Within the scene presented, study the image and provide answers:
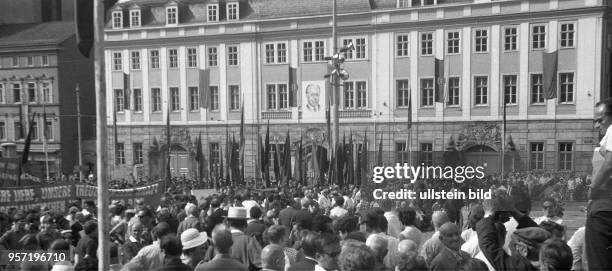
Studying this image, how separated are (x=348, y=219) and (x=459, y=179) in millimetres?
2318

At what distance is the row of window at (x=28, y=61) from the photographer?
45.6 metres

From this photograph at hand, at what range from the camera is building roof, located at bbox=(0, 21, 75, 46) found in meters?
45.0

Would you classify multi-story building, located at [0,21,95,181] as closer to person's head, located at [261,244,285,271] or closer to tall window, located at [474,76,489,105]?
tall window, located at [474,76,489,105]

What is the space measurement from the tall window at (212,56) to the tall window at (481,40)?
16.9 m

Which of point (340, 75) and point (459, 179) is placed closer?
point (459, 179)

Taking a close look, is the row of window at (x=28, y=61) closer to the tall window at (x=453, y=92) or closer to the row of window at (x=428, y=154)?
the row of window at (x=428, y=154)

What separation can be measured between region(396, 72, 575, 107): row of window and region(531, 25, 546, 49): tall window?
1.65 m

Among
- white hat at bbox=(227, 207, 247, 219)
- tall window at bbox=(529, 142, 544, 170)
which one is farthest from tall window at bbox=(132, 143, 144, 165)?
white hat at bbox=(227, 207, 247, 219)

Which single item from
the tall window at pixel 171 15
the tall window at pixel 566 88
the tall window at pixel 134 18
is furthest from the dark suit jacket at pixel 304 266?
the tall window at pixel 134 18

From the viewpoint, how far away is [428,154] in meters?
10.7

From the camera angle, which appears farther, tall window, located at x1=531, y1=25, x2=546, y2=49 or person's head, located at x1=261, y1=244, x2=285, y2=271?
tall window, located at x1=531, y1=25, x2=546, y2=49

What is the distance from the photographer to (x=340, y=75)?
20.9 m

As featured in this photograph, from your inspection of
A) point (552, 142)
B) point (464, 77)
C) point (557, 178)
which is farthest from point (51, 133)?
point (557, 178)

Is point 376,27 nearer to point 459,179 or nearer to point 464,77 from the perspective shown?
point 464,77
